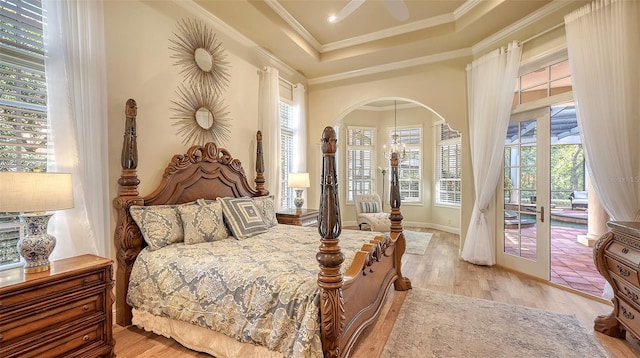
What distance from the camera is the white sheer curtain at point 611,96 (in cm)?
251

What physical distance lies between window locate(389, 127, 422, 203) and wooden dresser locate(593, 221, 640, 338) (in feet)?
16.7

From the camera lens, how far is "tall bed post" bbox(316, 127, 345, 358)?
1569 millimetres

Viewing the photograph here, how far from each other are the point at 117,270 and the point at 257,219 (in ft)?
4.33

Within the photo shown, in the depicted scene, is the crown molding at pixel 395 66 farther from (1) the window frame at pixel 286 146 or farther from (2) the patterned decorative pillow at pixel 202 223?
(2) the patterned decorative pillow at pixel 202 223

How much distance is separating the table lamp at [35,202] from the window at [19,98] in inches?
16.7

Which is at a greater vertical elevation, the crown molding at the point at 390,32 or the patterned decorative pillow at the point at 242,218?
the crown molding at the point at 390,32

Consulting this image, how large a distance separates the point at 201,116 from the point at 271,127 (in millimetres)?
1132

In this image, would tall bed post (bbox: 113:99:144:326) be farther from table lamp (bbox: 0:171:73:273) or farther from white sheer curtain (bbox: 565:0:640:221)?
white sheer curtain (bbox: 565:0:640:221)

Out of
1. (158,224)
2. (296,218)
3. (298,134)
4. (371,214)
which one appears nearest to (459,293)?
(296,218)

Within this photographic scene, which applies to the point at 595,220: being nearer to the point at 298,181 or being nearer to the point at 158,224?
the point at 298,181

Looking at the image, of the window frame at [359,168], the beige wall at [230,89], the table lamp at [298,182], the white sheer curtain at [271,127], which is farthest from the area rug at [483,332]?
the window frame at [359,168]

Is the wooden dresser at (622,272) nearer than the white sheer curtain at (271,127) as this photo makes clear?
Yes

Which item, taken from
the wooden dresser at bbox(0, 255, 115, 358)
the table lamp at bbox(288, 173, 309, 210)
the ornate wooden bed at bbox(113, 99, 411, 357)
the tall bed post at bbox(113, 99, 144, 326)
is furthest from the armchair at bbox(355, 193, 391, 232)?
the wooden dresser at bbox(0, 255, 115, 358)

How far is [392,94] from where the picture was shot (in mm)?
4777
